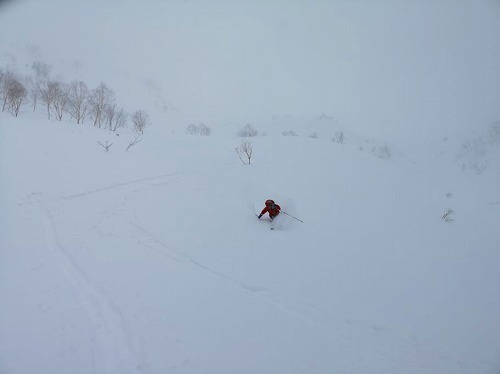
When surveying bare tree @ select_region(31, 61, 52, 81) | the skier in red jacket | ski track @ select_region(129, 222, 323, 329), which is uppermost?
bare tree @ select_region(31, 61, 52, 81)

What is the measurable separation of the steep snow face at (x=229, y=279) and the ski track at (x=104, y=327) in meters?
0.03

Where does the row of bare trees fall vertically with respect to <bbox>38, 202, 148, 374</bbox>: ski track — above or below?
above

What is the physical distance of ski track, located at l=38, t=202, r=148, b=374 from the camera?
4184 millimetres

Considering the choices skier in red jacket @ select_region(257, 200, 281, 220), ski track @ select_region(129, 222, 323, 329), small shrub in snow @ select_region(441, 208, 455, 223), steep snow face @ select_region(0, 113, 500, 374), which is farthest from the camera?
small shrub in snow @ select_region(441, 208, 455, 223)

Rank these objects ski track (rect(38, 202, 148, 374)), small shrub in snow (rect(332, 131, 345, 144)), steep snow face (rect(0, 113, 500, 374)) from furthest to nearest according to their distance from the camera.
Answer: small shrub in snow (rect(332, 131, 345, 144)) → steep snow face (rect(0, 113, 500, 374)) → ski track (rect(38, 202, 148, 374))

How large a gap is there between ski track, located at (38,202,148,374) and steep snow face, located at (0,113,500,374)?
26 mm

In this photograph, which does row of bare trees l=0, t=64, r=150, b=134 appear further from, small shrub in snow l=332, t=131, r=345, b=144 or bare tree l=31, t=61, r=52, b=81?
small shrub in snow l=332, t=131, r=345, b=144

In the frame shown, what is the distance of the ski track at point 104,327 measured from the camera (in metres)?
4.18

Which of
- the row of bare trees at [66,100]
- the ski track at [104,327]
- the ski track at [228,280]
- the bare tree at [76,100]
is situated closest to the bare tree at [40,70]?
the row of bare trees at [66,100]

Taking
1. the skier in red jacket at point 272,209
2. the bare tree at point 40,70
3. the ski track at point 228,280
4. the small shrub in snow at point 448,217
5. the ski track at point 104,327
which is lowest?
the ski track at point 104,327

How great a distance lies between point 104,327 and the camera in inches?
187

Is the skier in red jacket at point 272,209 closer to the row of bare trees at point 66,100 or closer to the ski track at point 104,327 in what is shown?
the ski track at point 104,327

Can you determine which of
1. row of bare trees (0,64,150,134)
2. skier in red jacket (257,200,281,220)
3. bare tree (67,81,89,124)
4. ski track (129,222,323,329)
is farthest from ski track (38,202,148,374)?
bare tree (67,81,89,124)

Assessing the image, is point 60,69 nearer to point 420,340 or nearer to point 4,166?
point 4,166
